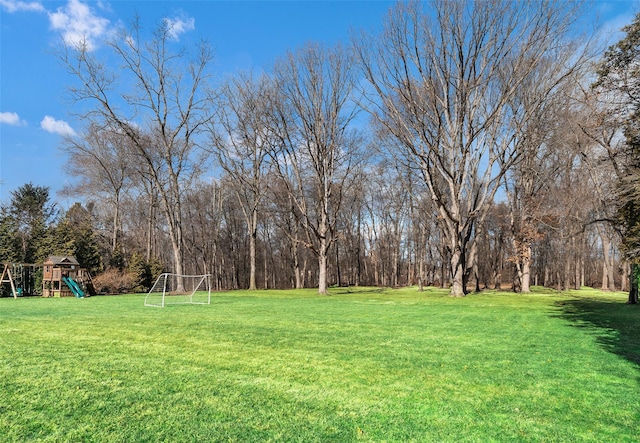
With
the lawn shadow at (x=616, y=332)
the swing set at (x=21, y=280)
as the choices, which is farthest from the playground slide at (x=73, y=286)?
the lawn shadow at (x=616, y=332)

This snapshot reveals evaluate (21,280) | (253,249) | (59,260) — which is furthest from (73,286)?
(253,249)

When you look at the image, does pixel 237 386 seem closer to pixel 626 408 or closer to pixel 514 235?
pixel 626 408

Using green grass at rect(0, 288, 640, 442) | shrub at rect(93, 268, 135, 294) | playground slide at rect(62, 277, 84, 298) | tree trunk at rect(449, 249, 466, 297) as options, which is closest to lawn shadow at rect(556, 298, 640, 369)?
green grass at rect(0, 288, 640, 442)

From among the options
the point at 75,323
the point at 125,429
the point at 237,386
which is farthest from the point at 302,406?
the point at 75,323

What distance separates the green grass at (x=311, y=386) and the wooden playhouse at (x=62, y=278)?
532 inches

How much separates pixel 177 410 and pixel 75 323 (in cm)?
678

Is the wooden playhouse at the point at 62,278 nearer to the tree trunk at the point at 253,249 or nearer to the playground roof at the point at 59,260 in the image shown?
the playground roof at the point at 59,260

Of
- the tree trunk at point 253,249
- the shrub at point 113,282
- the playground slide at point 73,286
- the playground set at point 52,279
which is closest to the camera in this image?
the playground slide at point 73,286

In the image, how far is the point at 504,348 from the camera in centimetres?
689

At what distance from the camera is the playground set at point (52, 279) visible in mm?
20156

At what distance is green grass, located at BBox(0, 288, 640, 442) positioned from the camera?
3281 mm

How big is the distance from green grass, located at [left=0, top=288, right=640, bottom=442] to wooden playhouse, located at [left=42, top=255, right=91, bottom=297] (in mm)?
13510

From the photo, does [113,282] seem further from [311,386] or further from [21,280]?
[311,386]

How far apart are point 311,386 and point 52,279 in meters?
20.8
